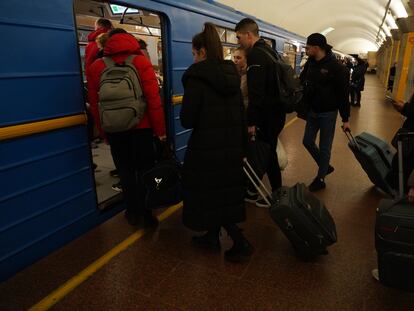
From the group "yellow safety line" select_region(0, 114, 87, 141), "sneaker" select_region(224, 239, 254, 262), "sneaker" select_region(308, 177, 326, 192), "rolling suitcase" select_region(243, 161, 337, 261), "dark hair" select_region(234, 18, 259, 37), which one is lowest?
"sneaker" select_region(224, 239, 254, 262)

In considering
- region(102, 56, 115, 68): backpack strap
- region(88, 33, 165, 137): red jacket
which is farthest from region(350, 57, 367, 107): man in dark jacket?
region(102, 56, 115, 68): backpack strap

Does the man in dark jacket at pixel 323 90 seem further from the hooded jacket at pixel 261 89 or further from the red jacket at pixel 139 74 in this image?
the red jacket at pixel 139 74

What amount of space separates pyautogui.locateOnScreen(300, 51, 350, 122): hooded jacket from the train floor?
48.3 inches

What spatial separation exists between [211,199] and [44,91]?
1.46m

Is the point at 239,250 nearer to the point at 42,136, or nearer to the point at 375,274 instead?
the point at 375,274

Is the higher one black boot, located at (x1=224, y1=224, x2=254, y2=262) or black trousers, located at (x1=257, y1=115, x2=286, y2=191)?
black trousers, located at (x1=257, y1=115, x2=286, y2=191)

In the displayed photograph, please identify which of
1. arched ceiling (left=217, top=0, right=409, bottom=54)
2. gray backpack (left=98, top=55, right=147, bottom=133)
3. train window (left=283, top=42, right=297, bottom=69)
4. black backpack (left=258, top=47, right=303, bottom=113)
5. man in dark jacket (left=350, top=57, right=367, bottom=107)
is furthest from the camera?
man in dark jacket (left=350, top=57, right=367, bottom=107)

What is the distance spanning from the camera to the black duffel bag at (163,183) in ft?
8.90

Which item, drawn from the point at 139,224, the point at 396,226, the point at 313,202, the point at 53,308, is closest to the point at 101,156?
the point at 139,224

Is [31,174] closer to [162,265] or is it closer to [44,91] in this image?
[44,91]

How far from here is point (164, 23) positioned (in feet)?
11.7

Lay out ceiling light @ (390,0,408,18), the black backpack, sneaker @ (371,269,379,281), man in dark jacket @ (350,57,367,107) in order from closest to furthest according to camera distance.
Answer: sneaker @ (371,269,379,281), the black backpack, man in dark jacket @ (350,57,367,107), ceiling light @ (390,0,408,18)

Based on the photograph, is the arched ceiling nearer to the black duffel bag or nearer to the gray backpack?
the gray backpack

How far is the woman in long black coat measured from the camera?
2.11 metres
